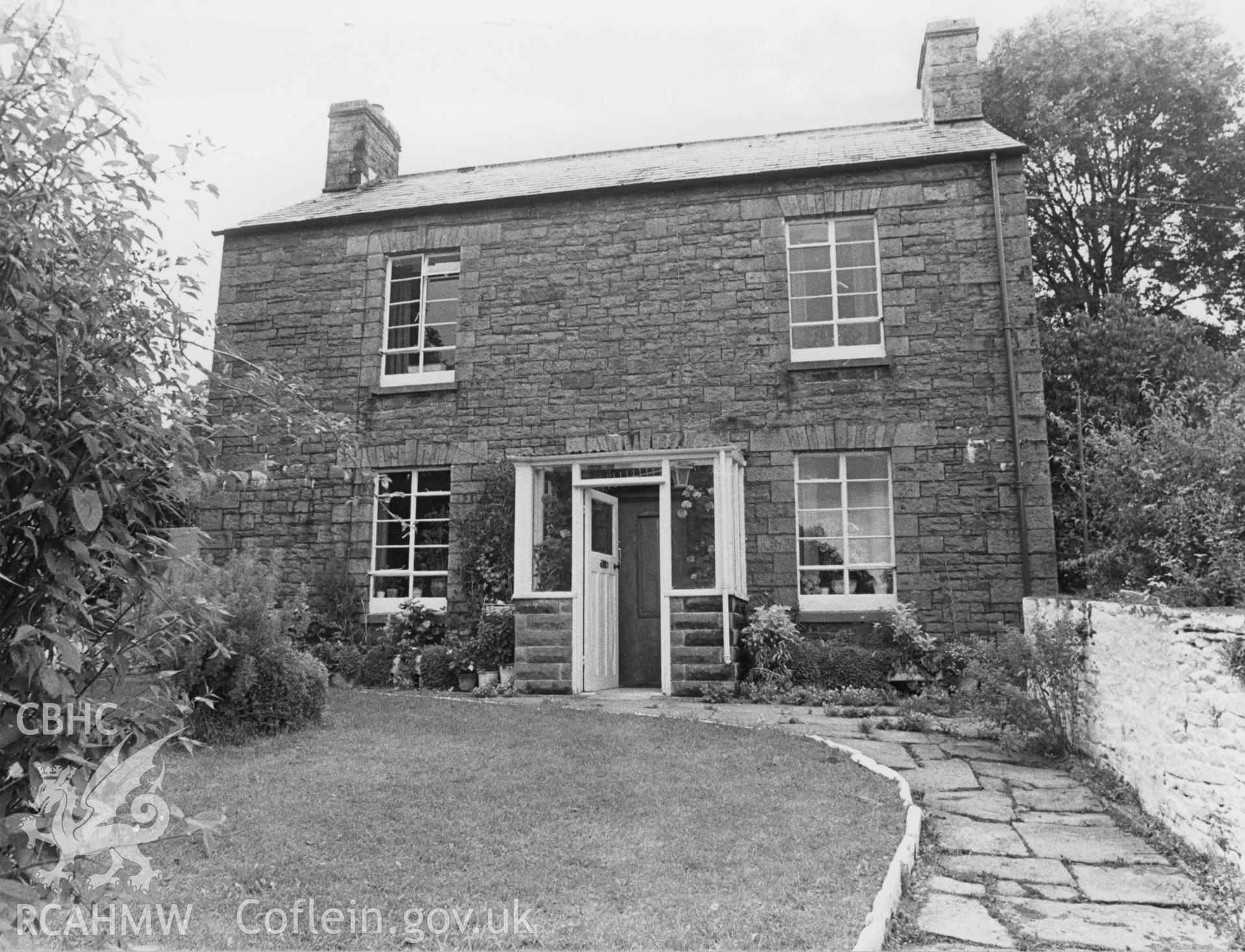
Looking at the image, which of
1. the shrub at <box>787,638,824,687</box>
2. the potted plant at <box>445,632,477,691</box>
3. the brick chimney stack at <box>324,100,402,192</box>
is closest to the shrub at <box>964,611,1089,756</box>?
the shrub at <box>787,638,824,687</box>

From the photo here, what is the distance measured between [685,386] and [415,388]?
11.2ft

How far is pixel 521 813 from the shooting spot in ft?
15.6

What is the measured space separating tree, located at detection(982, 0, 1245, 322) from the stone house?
6.38 metres

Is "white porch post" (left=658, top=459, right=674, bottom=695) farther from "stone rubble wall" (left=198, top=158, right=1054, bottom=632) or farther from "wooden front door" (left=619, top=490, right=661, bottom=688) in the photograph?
"stone rubble wall" (left=198, top=158, right=1054, bottom=632)

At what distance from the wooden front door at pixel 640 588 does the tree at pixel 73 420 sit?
8.98 metres

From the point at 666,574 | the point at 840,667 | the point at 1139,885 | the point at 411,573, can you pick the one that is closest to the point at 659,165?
the point at 666,574

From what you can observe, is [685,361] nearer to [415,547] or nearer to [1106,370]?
[415,547]

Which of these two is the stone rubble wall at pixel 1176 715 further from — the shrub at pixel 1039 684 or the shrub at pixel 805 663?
the shrub at pixel 805 663

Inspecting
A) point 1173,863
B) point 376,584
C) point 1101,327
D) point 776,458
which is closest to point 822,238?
point 776,458

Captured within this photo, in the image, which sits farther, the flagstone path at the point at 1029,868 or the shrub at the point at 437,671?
the shrub at the point at 437,671

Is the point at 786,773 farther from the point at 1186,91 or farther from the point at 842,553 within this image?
the point at 1186,91

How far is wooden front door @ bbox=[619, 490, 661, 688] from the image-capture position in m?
11.1

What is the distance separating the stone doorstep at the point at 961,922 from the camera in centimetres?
346

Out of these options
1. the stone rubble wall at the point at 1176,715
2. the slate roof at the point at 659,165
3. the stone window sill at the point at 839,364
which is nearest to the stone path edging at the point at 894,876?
the stone rubble wall at the point at 1176,715
